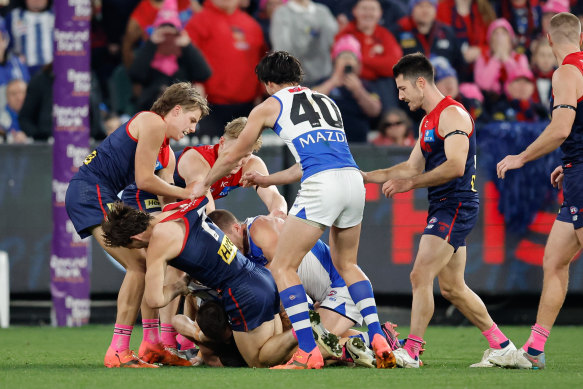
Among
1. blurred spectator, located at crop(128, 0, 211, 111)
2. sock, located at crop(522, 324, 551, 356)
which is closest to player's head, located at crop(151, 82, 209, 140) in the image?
sock, located at crop(522, 324, 551, 356)

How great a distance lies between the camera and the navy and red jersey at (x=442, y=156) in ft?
22.3

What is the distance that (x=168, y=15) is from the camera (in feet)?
38.5

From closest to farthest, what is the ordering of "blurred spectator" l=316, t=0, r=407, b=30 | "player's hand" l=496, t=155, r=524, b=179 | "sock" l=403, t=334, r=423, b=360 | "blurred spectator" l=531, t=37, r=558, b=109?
"player's hand" l=496, t=155, r=524, b=179
"sock" l=403, t=334, r=423, b=360
"blurred spectator" l=531, t=37, r=558, b=109
"blurred spectator" l=316, t=0, r=407, b=30

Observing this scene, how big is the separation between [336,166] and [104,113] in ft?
20.1

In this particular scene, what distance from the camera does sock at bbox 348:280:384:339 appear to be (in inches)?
249

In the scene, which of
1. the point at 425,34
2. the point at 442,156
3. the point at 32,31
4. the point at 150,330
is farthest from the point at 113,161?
the point at 425,34

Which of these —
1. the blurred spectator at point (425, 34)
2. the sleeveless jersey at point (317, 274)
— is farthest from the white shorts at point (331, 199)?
the blurred spectator at point (425, 34)

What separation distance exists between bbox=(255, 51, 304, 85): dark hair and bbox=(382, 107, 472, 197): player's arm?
42.1 inches

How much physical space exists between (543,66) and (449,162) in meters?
6.79

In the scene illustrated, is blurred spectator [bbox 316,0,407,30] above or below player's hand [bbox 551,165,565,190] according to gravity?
above

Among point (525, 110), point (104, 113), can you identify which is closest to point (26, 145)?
point (104, 113)

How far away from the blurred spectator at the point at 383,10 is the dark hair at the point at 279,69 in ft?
20.6

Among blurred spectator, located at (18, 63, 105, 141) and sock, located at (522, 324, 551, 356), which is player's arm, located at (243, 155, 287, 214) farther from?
blurred spectator, located at (18, 63, 105, 141)

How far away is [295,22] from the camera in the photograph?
472 inches
